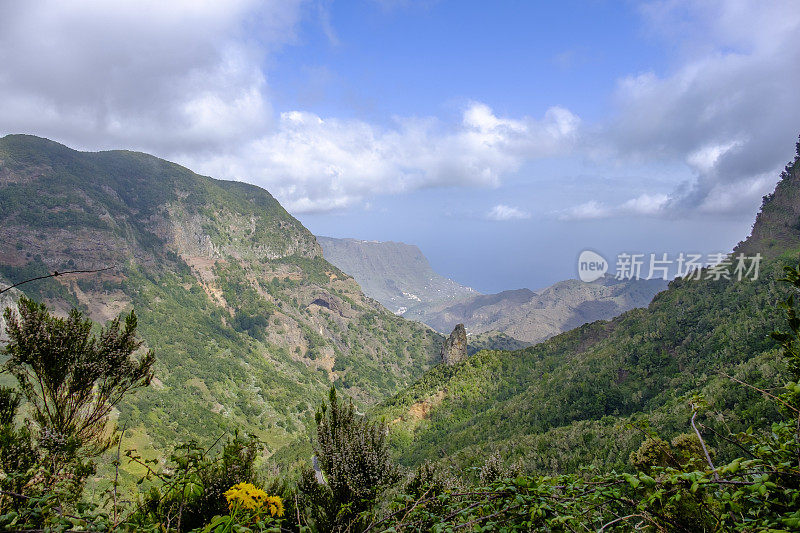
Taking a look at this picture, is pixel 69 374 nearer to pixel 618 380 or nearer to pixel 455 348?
pixel 618 380

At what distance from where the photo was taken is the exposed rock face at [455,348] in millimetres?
64750

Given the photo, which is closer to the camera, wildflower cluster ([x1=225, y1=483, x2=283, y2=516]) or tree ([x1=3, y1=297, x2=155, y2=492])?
wildflower cluster ([x1=225, y1=483, x2=283, y2=516])

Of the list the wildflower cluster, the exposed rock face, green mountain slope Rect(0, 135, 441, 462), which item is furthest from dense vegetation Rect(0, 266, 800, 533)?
green mountain slope Rect(0, 135, 441, 462)

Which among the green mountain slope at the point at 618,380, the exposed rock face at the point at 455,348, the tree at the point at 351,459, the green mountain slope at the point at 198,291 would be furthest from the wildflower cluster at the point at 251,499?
the green mountain slope at the point at 198,291

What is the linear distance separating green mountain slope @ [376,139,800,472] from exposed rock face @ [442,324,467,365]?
2.95 metres

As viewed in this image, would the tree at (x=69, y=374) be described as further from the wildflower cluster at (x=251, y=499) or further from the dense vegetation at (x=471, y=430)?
the wildflower cluster at (x=251, y=499)

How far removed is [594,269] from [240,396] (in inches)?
3822

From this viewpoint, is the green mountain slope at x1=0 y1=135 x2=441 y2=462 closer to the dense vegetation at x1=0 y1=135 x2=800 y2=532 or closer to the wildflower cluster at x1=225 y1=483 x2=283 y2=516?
the dense vegetation at x1=0 y1=135 x2=800 y2=532

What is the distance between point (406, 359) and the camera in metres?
156

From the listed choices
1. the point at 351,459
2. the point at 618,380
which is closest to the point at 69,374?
the point at 351,459

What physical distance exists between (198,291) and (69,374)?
143392 millimetres

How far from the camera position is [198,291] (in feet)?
455

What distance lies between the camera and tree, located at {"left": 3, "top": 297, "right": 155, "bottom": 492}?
8961 mm

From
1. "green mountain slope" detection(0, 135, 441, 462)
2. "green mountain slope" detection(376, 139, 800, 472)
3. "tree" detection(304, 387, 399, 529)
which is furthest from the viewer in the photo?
"green mountain slope" detection(0, 135, 441, 462)
